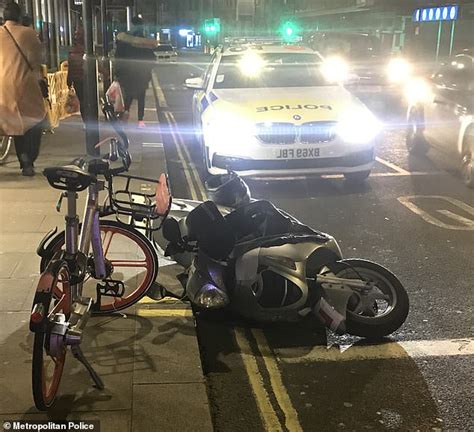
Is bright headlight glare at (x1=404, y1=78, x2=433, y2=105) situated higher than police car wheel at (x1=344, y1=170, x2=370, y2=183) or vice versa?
bright headlight glare at (x1=404, y1=78, x2=433, y2=105)

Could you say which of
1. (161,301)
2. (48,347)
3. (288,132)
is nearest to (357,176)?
(288,132)

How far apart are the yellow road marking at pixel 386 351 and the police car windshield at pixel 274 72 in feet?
18.6

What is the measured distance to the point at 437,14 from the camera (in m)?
36.7

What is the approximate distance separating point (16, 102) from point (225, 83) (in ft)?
9.62

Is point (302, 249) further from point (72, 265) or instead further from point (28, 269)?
point (28, 269)

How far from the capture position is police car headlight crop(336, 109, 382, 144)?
828cm

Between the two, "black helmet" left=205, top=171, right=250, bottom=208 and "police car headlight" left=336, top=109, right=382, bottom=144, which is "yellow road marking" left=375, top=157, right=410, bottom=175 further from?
"black helmet" left=205, top=171, right=250, bottom=208

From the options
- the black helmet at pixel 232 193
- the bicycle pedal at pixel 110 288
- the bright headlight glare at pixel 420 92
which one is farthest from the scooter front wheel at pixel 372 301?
the bright headlight glare at pixel 420 92

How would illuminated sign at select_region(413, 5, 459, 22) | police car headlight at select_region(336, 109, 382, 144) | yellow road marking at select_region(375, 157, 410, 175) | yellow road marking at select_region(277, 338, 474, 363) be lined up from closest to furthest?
yellow road marking at select_region(277, 338, 474, 363) < police car headlight at select_region(336, 109, 382, 144) < yellow road marking at select_region(375, 157, 410, 175) < illuminated sign at select_region(413, 5, 459, 22)

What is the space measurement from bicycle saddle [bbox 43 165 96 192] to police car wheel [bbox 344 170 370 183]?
5294 millimetres

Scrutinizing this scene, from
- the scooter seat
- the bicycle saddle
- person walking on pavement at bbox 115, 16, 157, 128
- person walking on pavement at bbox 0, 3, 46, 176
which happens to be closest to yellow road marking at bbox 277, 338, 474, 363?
the scooter seat

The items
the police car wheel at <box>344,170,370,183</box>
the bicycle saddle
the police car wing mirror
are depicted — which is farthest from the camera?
the police car wing mirror

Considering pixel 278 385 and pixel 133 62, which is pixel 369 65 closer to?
pixel 133 62

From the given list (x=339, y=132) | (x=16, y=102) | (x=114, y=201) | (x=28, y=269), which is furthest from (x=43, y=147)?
(x=114, y=201)
